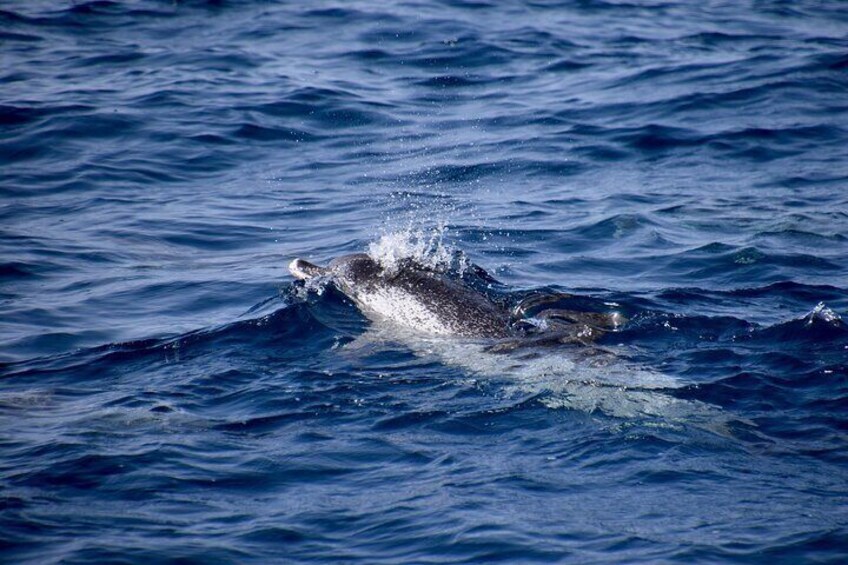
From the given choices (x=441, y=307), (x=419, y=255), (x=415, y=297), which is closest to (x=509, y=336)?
(x=441, y=307)

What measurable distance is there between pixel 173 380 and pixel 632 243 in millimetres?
6184

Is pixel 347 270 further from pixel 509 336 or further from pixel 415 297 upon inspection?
pixel 509 336

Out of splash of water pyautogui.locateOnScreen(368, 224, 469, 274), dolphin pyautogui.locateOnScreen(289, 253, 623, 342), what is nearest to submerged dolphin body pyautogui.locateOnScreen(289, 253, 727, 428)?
dolphin pyautogui.locateOnScreen(289, 253, 623, 342)

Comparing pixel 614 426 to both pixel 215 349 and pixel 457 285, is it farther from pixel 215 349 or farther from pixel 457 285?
pixel 215 349

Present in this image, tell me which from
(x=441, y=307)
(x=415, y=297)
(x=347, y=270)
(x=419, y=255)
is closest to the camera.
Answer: (x=441, y=307)

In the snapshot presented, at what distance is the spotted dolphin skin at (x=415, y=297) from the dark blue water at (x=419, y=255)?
0.24 meters

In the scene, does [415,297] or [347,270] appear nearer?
[415,297]

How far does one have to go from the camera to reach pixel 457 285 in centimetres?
1022

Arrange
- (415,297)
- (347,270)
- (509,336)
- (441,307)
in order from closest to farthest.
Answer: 1. (509,336)
2. (441,307)
3. (415,297)
4. (347,270)

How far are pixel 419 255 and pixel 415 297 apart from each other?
128 centimetres

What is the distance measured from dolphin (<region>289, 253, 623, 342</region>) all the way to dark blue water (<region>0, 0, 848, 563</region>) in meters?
0.25

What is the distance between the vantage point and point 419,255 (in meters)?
11.2

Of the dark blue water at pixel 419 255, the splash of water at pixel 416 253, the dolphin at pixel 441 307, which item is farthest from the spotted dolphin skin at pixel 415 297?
the dark blue water at pixel 419 255

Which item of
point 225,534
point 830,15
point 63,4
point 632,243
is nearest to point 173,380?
point 225,534
